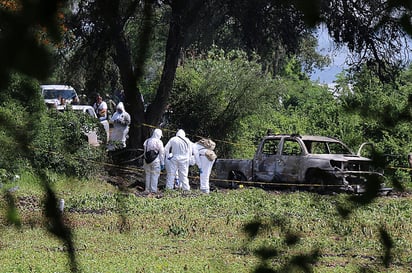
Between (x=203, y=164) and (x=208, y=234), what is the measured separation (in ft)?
28.0

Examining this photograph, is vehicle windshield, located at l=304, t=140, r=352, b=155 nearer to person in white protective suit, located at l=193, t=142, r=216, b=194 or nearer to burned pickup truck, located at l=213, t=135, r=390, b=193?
burned pickup truck, located at l=213, t=135, r=390, b=193

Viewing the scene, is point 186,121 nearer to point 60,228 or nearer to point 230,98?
point 230,98

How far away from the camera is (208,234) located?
12.0 metres

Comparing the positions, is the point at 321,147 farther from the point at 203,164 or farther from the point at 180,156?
the point at 180,156

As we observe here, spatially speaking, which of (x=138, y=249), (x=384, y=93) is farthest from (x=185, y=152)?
(x=384, y=93)

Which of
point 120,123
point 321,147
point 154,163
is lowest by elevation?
point 120,123

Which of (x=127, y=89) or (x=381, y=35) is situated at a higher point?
(x=381, y=35)

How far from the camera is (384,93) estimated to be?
2.31m

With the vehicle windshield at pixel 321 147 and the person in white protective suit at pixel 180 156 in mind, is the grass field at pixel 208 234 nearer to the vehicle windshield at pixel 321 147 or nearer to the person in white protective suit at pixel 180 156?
the person in white protective suit at pixel 180 156

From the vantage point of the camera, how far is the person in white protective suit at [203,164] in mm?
20188

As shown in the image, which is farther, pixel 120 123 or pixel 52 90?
pixel 120 123

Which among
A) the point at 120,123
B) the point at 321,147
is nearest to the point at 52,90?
the point at 120,123

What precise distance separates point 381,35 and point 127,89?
22.1 inches

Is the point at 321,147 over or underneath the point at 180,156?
over
